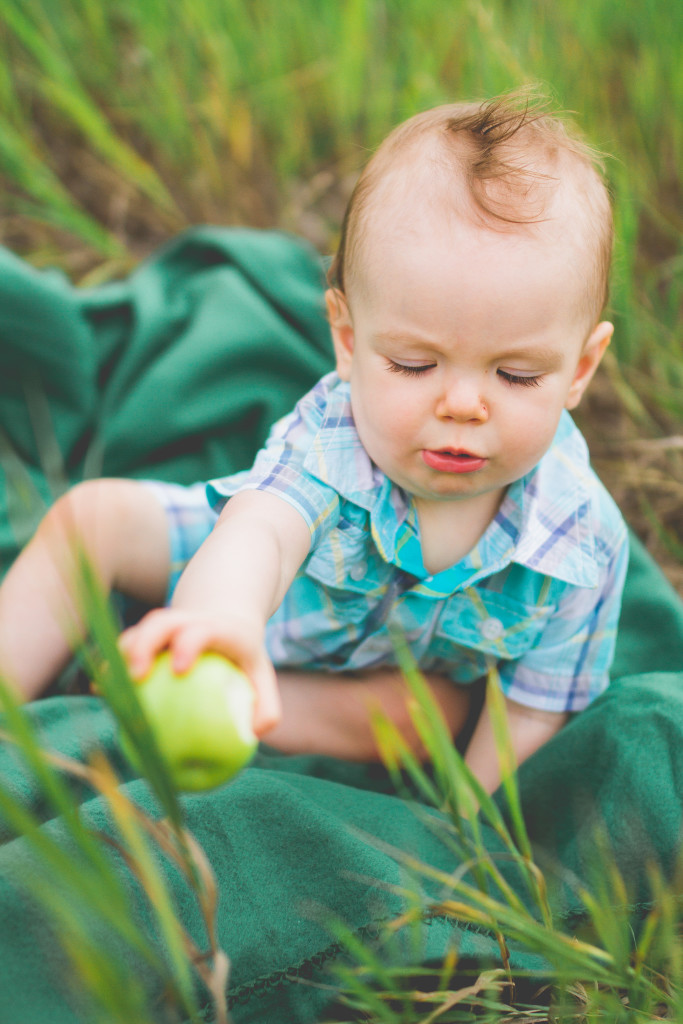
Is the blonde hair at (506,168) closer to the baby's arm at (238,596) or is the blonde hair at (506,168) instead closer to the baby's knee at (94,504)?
the baby's arm at (238,596)

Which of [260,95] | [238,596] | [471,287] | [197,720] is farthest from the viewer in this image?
[260,95]

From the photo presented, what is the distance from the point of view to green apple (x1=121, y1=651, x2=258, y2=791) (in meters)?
0.45

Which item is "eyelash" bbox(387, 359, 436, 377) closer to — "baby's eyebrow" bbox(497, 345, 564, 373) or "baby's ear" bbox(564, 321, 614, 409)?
"baby's eyebrow" bbox(497, 345, 564, 373)

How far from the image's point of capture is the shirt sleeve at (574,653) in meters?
0.99

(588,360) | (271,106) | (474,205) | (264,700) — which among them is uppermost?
(271,106)

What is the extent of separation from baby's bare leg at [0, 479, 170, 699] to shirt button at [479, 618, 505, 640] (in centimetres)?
43

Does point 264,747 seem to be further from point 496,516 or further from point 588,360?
point 588,360

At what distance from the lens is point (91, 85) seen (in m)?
1.93

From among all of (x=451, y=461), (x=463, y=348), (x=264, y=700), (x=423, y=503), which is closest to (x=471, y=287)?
(x=463, y=348)

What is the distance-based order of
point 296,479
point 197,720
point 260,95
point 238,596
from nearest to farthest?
point 197,720 < point 238,596 < point 296,479 < point 260,95

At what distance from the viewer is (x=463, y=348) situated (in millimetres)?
728

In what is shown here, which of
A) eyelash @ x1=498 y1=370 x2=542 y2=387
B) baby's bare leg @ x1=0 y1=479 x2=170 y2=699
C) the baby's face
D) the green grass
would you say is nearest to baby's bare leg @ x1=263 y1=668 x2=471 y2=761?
baby's bare leg @ x1=0 y1=479 x2=170 y2=699

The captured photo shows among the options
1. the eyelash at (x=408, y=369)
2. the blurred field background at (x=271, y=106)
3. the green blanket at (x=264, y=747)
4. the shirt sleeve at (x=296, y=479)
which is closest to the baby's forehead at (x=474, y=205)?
the eyelash at (x=408, y=369)

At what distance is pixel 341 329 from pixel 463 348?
203 mm
